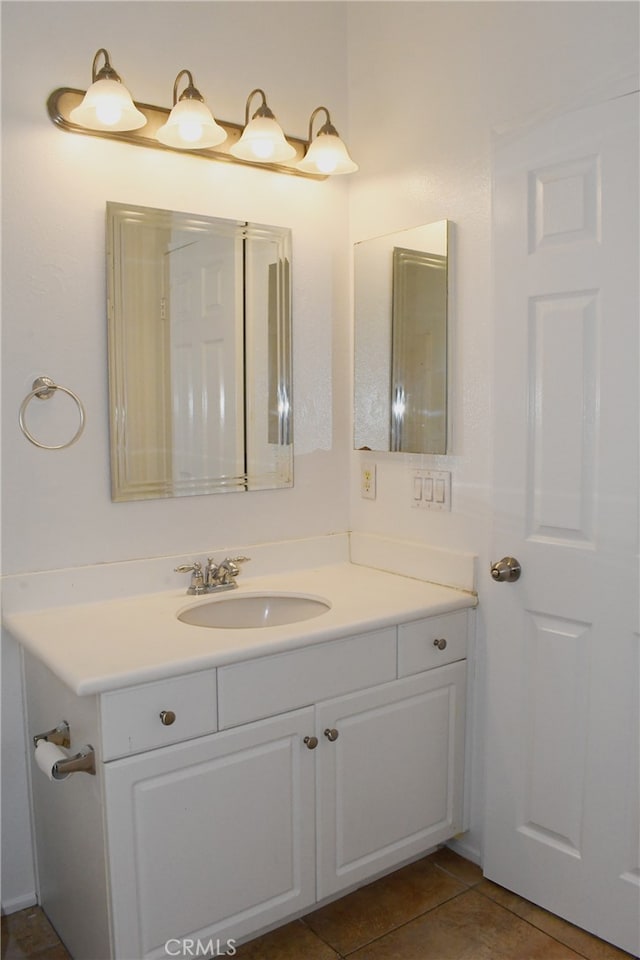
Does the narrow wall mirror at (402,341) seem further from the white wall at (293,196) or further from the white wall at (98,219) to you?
the white wall at (98,219)

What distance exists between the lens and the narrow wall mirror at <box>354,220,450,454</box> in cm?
218

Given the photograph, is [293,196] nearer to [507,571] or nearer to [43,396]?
[43,396]

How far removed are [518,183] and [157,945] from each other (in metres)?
1.88

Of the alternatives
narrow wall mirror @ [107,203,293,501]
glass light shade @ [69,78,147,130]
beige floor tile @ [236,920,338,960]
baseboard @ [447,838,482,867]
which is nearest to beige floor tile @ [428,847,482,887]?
baseboard @ [447,838,482,867]

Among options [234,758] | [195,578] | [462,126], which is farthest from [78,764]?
[462,126]

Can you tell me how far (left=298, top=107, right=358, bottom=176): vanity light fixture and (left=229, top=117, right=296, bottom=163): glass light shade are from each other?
0.25ft

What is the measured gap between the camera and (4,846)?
1.96 m

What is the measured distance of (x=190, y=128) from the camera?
195 cm

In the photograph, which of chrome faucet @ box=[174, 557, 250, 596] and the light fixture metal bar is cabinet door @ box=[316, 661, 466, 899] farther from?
the light fixture metal bar

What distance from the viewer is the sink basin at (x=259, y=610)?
210cm

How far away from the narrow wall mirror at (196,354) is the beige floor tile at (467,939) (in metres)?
1.22

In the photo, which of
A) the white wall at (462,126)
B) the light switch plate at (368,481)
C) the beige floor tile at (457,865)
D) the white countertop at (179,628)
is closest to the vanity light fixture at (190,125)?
the white wall at (462,126)

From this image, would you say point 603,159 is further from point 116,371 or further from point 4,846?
point 4,846

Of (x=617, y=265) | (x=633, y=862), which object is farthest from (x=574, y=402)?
(x=633, y=862)
